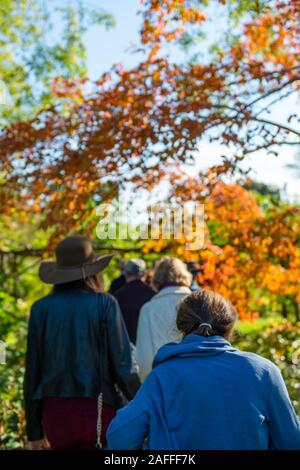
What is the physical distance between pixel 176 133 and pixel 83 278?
86.7 inches

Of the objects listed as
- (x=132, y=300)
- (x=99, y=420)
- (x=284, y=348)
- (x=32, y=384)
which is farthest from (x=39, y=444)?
(x=284, y=348)

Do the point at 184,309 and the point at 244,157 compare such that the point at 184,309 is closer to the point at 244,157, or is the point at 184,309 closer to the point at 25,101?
the point at 244,157

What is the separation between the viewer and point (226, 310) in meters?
2.32

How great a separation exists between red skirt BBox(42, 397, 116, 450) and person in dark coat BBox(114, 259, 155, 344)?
196 cm

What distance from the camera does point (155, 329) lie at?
4223mm

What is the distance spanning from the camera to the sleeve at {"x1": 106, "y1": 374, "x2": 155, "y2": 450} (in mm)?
2172

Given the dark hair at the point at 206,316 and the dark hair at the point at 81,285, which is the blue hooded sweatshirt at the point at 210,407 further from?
the dark hair at the point at 81,285

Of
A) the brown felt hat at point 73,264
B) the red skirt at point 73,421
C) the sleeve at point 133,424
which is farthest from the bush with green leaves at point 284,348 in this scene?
the sleeve at point 133,424

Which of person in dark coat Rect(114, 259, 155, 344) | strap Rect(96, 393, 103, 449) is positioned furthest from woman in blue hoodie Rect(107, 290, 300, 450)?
person in dark coat Rect(114, 259, 155, 344)

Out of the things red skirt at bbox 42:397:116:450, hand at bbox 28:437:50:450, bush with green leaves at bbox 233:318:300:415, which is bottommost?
bush with green leaves at bbox 233:318:300:415

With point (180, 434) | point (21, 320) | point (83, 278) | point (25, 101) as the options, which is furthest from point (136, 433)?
point (25, 101)

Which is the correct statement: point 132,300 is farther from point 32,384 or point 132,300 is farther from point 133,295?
point 32,384

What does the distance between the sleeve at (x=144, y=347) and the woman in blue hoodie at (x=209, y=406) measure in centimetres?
195

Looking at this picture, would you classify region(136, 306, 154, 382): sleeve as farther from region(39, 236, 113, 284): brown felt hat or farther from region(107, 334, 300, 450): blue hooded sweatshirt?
region(107, 334, 300, 450): blue hooded sweatshirt
